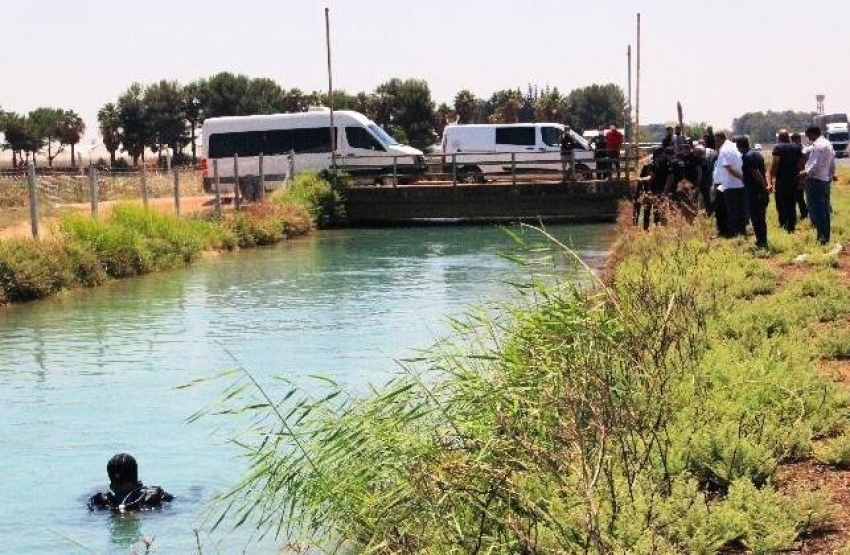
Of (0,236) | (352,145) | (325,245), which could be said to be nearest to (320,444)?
(0,236)

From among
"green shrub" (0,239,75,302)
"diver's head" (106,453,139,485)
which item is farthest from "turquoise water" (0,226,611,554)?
"green shrub" (0,239,75,302)

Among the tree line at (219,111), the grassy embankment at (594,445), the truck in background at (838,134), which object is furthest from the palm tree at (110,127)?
the grassy embankment at (594,445)

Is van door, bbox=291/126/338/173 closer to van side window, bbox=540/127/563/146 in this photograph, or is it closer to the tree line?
van side window, bbox=540/127/563/146

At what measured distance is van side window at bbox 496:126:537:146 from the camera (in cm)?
4700

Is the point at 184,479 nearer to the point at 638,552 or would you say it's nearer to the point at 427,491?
the point at 427,491

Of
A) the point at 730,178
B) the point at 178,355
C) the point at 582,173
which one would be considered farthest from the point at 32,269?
the point at 582,173

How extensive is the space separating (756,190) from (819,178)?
0.86 metres

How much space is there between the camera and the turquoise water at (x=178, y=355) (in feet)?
35.0

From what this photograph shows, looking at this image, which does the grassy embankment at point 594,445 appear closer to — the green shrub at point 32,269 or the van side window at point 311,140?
the green shrub at point 32,269

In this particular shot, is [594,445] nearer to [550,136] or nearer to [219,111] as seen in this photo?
[550,136]

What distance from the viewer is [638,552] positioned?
5.91 metres

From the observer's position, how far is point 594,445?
279 inches

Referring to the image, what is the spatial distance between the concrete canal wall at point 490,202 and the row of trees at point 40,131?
46976mm

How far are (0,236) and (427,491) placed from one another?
2307 cm
